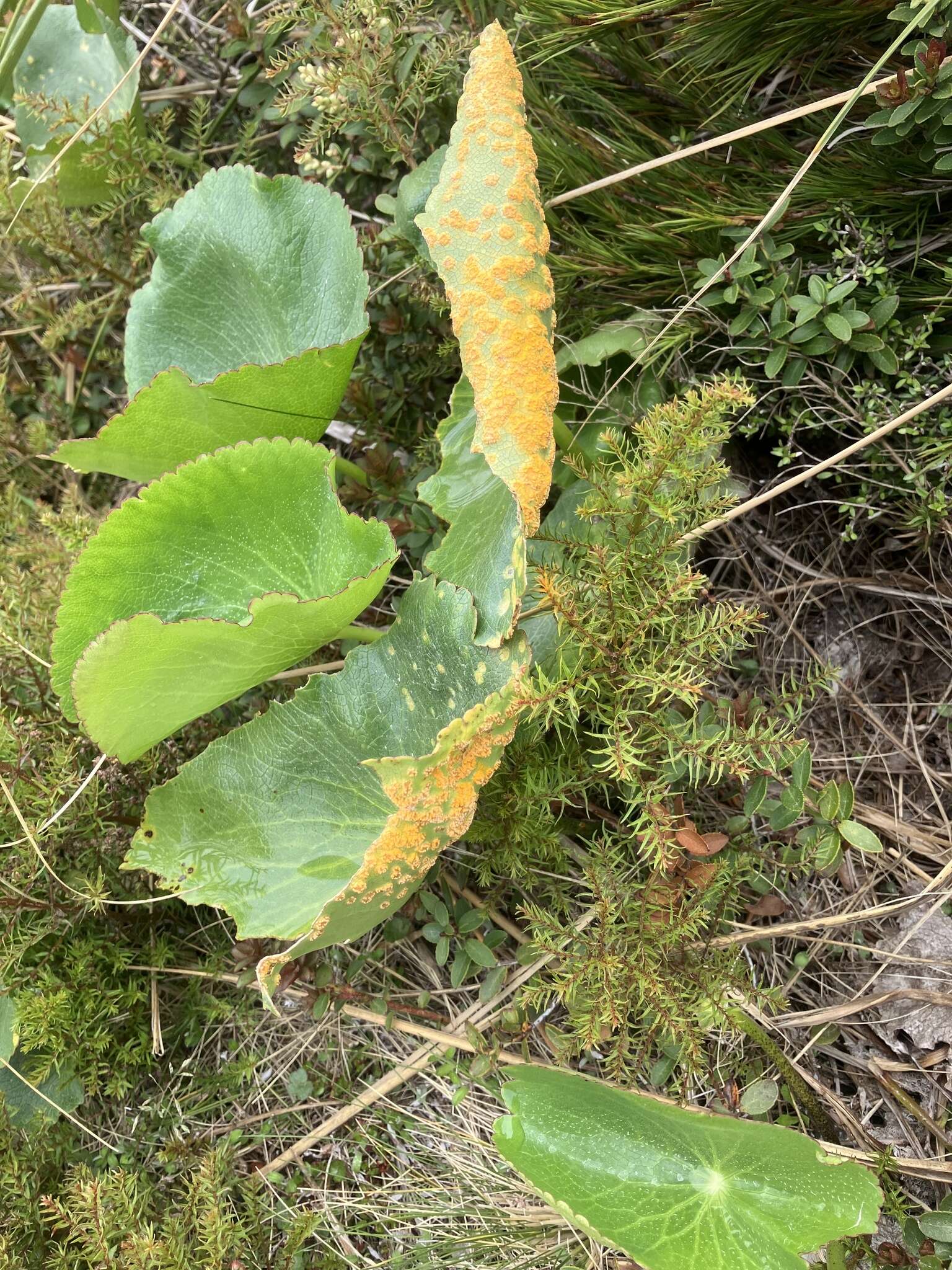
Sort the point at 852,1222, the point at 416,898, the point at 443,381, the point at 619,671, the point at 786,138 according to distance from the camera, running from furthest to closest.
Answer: the point at 443,381 → the point at 416,898 → the point at 786,138 → the point at 619,671 → the point at 852,1222

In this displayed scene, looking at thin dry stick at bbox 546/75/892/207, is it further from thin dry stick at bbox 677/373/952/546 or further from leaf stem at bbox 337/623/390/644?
leaf stem at bbox 337/623/390/644

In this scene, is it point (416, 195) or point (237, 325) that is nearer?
point (416, 195)

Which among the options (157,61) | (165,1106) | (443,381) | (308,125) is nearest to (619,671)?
(443,381)

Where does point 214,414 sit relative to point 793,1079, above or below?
above

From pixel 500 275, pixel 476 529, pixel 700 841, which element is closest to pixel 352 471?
pixel 476 529

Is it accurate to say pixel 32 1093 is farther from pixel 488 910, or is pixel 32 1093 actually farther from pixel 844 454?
pixel 844 454

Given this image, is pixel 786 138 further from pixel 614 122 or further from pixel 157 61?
pixel 157 61

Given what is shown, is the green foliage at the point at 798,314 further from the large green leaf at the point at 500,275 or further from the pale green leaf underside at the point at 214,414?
the pale green leaf underside at the point at 214,414
